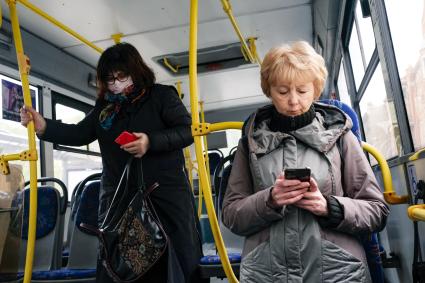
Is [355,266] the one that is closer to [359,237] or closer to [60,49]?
[359,237]

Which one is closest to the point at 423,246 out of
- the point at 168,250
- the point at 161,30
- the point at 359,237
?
the point at 359,237

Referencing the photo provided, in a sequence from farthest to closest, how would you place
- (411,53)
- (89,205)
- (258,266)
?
(89,205)
(411,53)
(258,266)

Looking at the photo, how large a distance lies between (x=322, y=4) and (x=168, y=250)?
2832 millimetres

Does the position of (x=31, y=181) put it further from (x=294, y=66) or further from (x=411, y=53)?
(x=411, y=53)

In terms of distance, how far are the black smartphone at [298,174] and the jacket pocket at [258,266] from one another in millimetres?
231

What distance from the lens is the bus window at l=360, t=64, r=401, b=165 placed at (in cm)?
218

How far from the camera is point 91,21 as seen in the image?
12.1ft

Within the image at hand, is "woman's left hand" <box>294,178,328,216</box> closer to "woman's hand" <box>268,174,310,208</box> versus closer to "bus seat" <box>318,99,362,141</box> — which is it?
"woman's hand" <box>268,174,310,208</box>

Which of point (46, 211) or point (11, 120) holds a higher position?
point (11, 120)

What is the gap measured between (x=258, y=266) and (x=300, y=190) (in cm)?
26

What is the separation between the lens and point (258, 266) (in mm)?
1098

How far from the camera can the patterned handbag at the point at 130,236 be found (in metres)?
1.45

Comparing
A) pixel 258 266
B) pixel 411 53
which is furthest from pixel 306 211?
pixel 411 53

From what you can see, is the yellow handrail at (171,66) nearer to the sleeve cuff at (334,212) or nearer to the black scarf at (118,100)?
the black scarf at (118,100)
